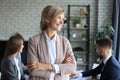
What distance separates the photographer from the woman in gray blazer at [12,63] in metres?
2.63

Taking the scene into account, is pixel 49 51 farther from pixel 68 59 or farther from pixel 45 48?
pixel 68 59

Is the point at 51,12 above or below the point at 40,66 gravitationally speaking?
above

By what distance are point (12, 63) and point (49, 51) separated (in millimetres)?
1105

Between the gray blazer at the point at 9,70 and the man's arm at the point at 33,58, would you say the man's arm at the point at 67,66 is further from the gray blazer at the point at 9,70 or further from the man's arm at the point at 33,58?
the gray blazer at the point at 9,70

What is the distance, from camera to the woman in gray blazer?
2.63 meters

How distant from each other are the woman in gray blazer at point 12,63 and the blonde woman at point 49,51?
100cm

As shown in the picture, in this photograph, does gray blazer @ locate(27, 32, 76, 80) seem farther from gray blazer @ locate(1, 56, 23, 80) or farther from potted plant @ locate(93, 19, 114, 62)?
potted plant @ locate(93, 19, 114, 62)

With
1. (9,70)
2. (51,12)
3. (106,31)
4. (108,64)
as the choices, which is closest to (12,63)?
(9,70)

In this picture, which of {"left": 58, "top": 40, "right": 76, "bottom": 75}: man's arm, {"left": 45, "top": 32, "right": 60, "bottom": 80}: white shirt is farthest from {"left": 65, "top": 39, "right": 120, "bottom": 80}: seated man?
{"left": 45, "top": 32, "right": 60, "bottom": 80}: white shirt

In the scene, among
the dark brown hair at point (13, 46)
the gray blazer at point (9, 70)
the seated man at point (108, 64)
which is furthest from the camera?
the dark brown hair at point (13, 46)

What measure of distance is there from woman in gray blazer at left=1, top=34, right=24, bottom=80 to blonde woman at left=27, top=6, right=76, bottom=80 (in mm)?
1002

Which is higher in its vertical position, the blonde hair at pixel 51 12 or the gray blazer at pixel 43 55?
the blonde hair at pixel 51 12

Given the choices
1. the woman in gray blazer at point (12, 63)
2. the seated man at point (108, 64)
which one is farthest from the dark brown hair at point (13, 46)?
the seated man at point (108, 64)

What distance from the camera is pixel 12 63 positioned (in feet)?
8.79
